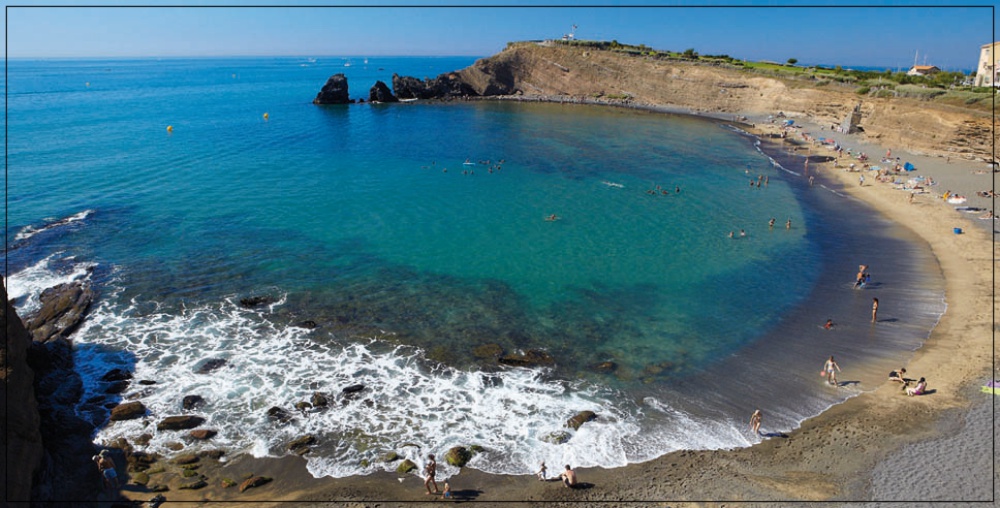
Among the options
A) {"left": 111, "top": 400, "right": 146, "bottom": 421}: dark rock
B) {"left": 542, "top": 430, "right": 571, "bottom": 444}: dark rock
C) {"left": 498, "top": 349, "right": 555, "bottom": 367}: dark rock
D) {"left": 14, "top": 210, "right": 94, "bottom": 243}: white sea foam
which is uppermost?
{"left": 14, "top": 210, "right": 94, "bottom": 243}: white sea foam

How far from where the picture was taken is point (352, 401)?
67.0 feet

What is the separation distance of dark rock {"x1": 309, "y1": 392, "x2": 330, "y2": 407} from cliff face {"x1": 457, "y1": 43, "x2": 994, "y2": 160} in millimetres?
65268

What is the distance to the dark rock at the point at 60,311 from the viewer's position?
2425 centimetres

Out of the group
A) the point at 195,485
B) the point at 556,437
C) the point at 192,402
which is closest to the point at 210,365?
the point at 192,402

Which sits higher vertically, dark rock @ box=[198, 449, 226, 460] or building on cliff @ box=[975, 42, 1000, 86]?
building on cliff @ box=[975, 42, 1000, 86]

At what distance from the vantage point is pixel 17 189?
43.8 meters

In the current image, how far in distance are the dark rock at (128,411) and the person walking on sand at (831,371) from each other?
2680cm

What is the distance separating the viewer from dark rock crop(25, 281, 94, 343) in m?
24.2

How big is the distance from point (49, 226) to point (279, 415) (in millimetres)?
29877

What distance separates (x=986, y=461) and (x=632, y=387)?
439 inches

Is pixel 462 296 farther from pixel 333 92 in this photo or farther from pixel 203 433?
pixel 333 92

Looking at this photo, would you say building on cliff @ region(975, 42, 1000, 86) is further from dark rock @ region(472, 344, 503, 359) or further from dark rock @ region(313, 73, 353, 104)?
dark rock @ region(313, 73, 353, 104)

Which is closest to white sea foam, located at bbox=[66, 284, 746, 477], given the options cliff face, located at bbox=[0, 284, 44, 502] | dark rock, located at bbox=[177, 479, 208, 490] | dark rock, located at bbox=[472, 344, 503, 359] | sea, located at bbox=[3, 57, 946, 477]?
sea, located at bbox=[3, 57, 946, 477]

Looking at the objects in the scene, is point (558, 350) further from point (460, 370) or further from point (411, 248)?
point (411, 248)
